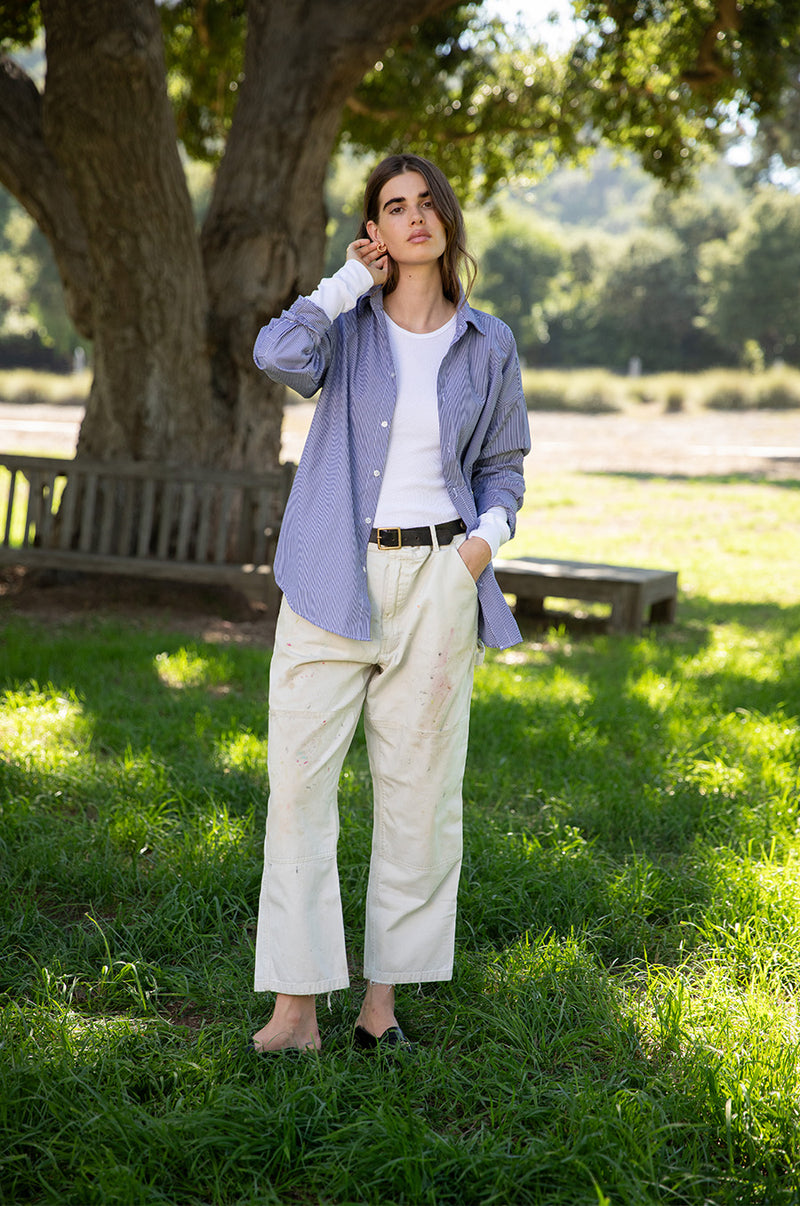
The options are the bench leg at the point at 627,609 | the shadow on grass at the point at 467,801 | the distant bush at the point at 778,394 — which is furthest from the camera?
the distant bush at the point at 778,394

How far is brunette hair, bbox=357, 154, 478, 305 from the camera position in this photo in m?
2.71

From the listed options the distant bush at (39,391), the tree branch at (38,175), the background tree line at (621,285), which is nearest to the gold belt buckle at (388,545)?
the tree branch at (38,175)

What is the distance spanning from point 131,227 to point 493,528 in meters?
5.68

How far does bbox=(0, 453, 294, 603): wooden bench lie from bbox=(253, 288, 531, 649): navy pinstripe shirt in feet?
15.9

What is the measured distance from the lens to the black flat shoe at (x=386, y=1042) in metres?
2.74

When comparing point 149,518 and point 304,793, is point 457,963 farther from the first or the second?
point 149,518

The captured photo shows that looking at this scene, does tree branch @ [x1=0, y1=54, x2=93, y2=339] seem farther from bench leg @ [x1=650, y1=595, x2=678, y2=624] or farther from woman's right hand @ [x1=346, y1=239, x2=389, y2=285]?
woman's right hand @ [x1=346, y1=239, x2=389, y2=285]

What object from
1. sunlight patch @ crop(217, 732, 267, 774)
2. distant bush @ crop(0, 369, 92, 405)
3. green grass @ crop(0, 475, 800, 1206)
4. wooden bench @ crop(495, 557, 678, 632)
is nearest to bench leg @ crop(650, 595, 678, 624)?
wooden bench @ crop(495, 557, 678, 632)

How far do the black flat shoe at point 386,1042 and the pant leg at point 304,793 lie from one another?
0.64 ft

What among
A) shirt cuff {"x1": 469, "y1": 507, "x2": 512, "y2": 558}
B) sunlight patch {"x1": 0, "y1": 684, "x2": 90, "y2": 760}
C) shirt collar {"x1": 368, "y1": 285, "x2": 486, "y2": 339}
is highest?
shirt collar {"x1": 368, "y1": 285, "x2": 486, "y2": 339}

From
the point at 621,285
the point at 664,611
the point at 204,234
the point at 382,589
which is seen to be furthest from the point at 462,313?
the point at 621,285

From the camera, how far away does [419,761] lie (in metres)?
2.73

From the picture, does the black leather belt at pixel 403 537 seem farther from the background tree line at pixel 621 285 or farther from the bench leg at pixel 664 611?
the background tree line at pixel 621 285

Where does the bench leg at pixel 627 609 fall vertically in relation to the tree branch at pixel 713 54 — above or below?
below
